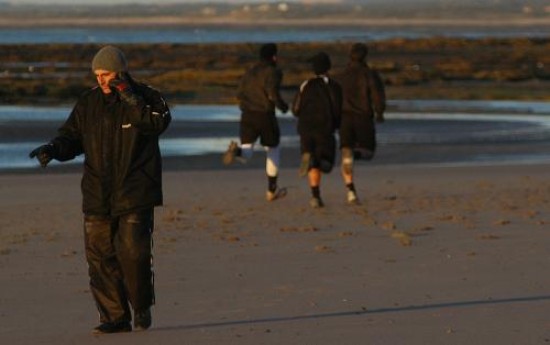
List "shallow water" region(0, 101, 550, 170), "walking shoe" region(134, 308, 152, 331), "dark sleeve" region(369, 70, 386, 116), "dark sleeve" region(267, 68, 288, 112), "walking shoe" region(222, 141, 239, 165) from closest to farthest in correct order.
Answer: "walking shoe" region(134, 308, 152, 331), "dark sleeve" region(369, 70, 386, 116), "dark sleeve" region(267, 68, 288, 112), "walking shoe" region(222, 141, 239, 165), "shallow water" region(0, 101, 550, 170)

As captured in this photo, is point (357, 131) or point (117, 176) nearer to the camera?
point (117, 176)

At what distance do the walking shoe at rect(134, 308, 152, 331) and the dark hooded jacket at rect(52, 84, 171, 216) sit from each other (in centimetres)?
55

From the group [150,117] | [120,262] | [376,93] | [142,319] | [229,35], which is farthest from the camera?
[229,35]

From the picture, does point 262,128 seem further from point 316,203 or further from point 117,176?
point 117,176

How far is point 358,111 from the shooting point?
16531 millimetres

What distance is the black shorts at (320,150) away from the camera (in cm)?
1617

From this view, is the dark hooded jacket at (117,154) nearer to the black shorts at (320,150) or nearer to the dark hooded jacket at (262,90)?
the black shorts at (320,150)

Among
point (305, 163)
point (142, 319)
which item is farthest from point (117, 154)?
point (305, 163)

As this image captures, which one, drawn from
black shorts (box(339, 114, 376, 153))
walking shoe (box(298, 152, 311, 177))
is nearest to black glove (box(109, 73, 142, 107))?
walking shoe (box(298, 152, 311, 177))

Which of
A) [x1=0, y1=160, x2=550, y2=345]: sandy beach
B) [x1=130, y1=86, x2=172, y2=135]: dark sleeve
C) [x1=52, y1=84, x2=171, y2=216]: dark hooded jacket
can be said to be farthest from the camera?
[x1=0, y1=160, x2=550, y2=345]: sandy beach

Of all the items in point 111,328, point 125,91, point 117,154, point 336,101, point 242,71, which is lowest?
point 242,71

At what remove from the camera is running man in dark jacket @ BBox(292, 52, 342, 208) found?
630 inches

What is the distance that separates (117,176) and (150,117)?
0.38 metres

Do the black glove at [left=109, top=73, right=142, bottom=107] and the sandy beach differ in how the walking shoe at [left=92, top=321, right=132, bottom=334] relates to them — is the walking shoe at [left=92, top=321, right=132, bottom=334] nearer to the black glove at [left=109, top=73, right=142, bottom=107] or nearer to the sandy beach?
the sandy beach
